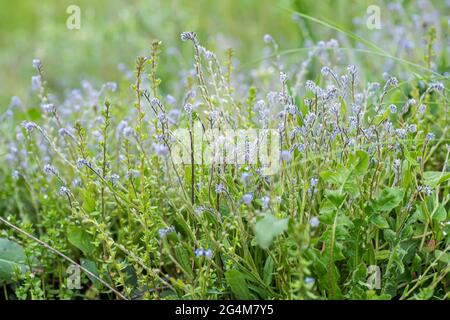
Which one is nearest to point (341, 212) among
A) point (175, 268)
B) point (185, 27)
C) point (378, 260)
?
point (378, 260)

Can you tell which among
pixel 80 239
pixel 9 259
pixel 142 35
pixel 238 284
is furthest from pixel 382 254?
pixel 142 35

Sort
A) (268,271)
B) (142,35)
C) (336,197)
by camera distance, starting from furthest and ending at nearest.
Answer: (142,35) → (268,271) → (336,197)

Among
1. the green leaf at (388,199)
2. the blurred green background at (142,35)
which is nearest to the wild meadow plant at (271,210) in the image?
the green leaf at (388,199)

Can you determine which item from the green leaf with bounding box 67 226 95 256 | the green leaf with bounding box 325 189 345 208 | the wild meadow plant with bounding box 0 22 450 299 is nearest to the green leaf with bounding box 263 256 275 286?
the wild meadow plant with bounding box 0 22 450 299

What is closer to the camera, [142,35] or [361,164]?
[361,164]

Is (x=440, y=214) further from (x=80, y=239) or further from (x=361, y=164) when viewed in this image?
(x=80, y=239)

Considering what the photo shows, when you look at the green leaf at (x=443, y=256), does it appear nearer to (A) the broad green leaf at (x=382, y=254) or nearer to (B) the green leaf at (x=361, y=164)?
(A) the broad green leaf at (x=382, y=254)
